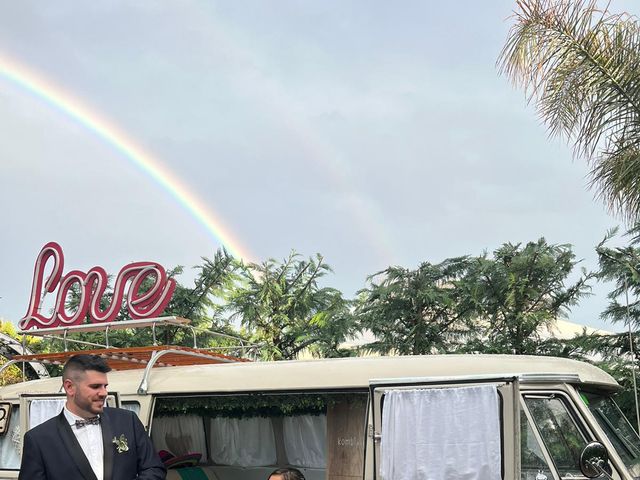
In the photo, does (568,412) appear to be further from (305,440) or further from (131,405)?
(305,440)

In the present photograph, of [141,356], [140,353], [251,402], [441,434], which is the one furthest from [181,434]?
[441,434]

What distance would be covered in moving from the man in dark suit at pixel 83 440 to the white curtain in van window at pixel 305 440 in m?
4.86

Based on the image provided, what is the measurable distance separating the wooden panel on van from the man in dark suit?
2.78 m

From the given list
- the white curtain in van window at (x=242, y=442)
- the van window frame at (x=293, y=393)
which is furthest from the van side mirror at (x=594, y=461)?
the white curtain in van window at (x=242, y=442)

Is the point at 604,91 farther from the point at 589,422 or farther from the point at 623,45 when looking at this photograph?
the point at 589,422

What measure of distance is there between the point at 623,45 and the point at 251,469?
23.1 feet

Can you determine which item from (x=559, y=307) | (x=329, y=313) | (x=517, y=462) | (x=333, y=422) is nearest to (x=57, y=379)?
(x=333, y=422)

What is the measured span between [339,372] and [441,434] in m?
1.27

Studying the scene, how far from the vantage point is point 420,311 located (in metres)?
14.6

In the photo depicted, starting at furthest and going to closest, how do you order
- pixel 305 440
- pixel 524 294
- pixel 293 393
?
1. pixel 524 294
2. pixel 305 440
3. pixel 293 393

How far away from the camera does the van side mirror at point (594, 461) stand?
18.8ft

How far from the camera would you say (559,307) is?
13953 millimetres

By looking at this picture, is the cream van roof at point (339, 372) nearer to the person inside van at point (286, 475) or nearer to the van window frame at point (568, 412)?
the van window frame at point (568, 412)

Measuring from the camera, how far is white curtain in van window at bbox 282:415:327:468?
30.9 feet
